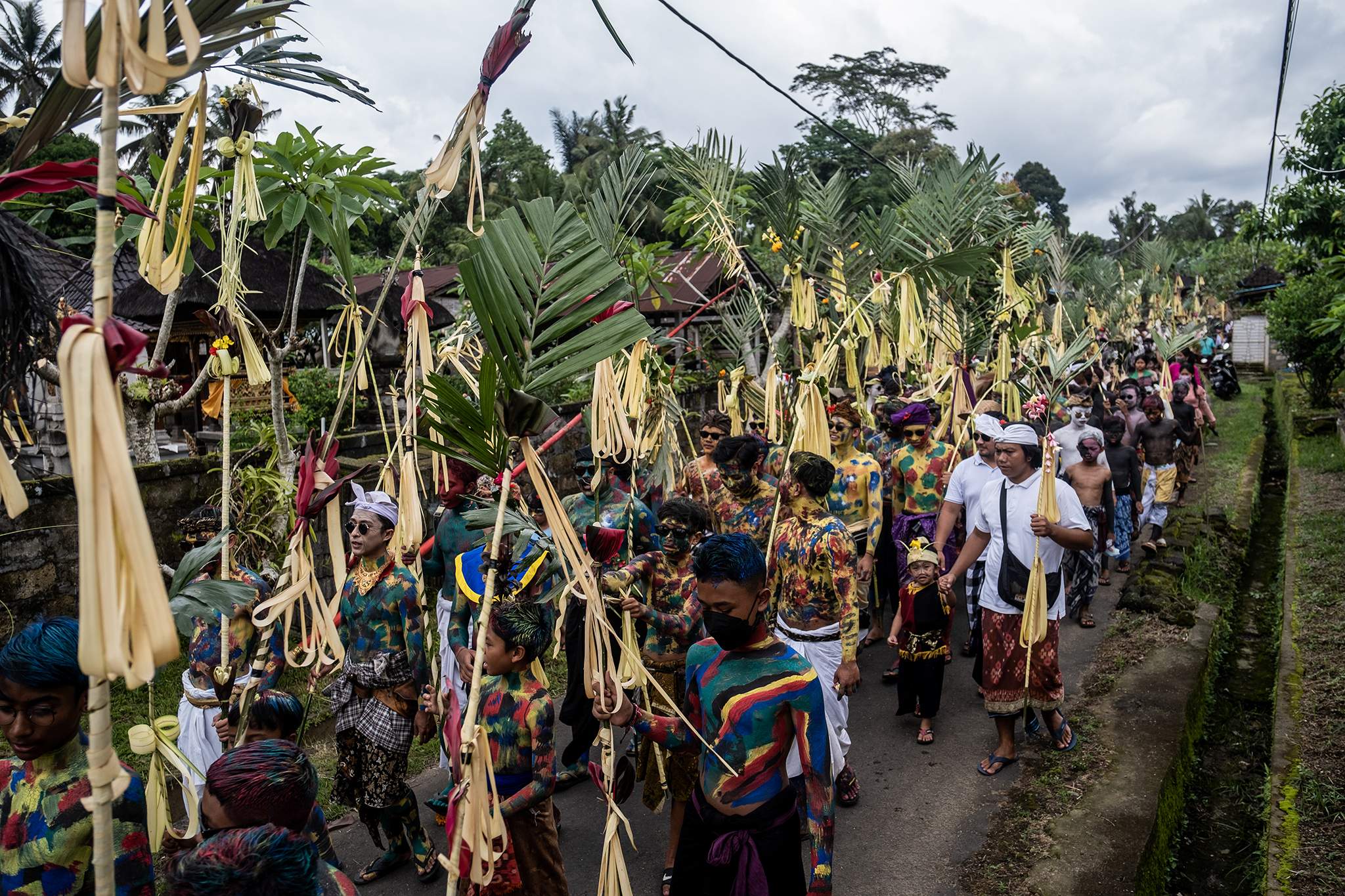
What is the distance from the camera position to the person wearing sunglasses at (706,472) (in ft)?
18.6

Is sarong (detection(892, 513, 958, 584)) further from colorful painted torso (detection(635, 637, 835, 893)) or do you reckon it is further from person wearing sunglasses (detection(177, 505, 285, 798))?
person wearing sunglasses (detection(177, 505, 285, 798))

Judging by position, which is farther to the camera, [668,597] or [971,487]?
[971,487]

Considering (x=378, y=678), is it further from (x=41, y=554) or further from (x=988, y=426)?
(x=988, y=426)

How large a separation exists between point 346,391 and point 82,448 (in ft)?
3.38

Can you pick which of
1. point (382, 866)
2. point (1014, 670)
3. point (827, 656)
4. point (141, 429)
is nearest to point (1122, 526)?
point (1014, 670)

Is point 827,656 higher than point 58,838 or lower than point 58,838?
lower

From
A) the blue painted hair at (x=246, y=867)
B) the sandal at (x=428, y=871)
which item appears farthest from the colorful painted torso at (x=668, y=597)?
the blue painted hair at (x=246, y=867)

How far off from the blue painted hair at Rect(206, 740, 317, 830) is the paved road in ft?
7.01

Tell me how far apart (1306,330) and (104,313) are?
17584 mm

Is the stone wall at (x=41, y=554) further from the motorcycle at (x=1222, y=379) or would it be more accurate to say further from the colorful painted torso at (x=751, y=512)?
the motorcycle at (x=1222, y=379)

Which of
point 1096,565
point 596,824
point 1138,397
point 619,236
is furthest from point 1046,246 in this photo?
point 596,824

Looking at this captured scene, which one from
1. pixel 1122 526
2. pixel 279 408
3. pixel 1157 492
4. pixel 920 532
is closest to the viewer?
pixel 279 408

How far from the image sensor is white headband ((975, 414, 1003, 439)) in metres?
5.47

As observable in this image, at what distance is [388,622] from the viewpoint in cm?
372
